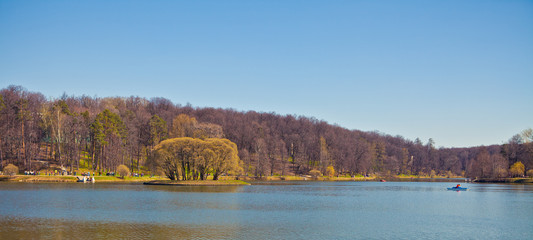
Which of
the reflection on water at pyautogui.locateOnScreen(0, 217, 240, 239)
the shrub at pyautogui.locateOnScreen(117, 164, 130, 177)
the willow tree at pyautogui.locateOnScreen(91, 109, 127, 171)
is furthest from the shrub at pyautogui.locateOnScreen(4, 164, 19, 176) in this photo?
the reflection on water at pyautogui.locateOnScreen(0, 217, 240, 239)

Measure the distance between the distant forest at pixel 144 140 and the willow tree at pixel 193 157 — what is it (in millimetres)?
4340

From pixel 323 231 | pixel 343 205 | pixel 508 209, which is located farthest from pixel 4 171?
pixel 508 209

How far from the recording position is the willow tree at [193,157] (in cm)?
8712

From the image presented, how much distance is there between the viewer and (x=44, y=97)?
141250 mm

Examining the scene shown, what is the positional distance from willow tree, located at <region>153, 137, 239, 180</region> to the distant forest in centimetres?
434

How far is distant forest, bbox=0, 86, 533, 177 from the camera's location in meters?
107

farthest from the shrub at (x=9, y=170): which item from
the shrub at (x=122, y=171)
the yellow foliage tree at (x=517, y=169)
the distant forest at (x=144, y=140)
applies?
the yellow foliage tree at (x=517, y=169)

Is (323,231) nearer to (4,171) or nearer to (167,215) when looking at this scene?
(167,215)

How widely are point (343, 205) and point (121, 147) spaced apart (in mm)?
81248

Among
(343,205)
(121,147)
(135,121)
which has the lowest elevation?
(343,205)

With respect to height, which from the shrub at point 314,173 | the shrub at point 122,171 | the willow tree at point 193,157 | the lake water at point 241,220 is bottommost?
the shrub at point 314,173

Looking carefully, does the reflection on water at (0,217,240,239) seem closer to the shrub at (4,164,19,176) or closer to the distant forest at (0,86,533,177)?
the distant forest at (0,86,533,177)

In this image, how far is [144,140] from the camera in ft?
436

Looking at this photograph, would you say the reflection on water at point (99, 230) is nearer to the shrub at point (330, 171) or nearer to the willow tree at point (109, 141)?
the willow tree at point (109, 141)
